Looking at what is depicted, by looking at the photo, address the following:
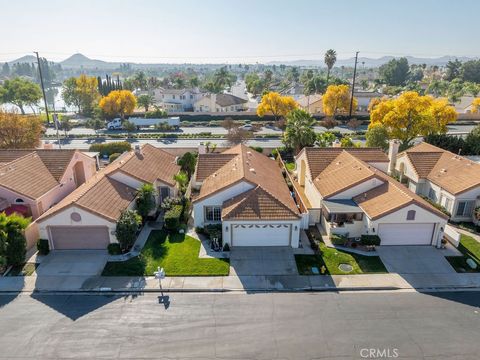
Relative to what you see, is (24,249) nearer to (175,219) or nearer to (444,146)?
(175,219)

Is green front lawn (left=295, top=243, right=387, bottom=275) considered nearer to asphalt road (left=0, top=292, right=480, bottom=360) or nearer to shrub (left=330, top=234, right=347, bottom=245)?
shrub (left=330, top=234, right=347, bottom=245)

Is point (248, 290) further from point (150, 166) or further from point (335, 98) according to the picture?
point (335, 98)

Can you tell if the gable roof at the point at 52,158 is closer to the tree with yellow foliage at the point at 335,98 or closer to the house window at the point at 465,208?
the house window at the point at 465,208

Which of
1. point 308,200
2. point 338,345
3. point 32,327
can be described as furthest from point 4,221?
point 308,200

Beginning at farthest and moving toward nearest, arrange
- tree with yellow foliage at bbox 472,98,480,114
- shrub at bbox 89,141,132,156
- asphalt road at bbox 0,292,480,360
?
tree with yellow foliage at bbox 472,98,480,114, shrub at bbox 89,141,132,156, asphalt road at bbox 0,292,480,360

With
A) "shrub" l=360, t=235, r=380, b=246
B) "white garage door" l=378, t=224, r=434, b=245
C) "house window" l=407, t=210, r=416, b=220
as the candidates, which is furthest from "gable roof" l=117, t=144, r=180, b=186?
"house window" l=407, t=210, r=416, b=220
